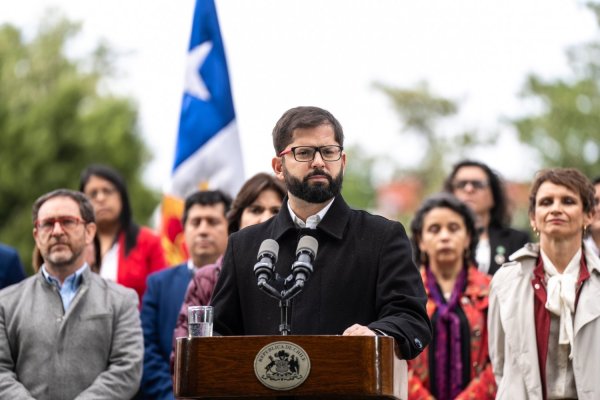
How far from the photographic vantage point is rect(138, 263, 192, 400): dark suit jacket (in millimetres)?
8906

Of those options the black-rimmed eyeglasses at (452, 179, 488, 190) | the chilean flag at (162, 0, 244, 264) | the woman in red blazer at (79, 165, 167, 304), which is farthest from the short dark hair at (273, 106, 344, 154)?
the chilean flag at (162, 0, 244, 264)

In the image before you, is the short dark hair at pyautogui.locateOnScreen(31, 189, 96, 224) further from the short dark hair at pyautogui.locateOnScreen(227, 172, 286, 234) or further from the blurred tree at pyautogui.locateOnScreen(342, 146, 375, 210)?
the blurred tree at pyautogui.locateOnScreen(342, 146, 375, 210)

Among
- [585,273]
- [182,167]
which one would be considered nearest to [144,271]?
[182,167]

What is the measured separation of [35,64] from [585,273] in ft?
116

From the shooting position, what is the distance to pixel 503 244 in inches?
396

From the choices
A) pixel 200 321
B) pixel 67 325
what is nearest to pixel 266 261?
pixel 200 321

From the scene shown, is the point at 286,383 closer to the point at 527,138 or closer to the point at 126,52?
the point at 527,138

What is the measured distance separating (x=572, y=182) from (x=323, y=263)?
8.52ft

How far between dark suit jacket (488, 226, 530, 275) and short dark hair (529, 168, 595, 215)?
1.83 m

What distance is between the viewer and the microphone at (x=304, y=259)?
5.58 m

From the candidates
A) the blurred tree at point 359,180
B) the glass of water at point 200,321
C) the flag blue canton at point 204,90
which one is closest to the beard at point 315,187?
the glass of water at point 200,321

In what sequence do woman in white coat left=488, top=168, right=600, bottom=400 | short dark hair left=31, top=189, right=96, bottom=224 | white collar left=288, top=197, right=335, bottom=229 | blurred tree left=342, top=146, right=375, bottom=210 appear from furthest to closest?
1. blurred tree left=342, top=146, right=375, bottom=210
2. short dark hair left=31, top=189, right=96, bottom=224
3. woman in white coat left=488, top=168, right=600, bottom=400
4. white collar left=288, top=197, right=335, bottom=229

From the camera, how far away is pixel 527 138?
37.4 meters

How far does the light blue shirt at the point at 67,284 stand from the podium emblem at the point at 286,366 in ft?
11.0
